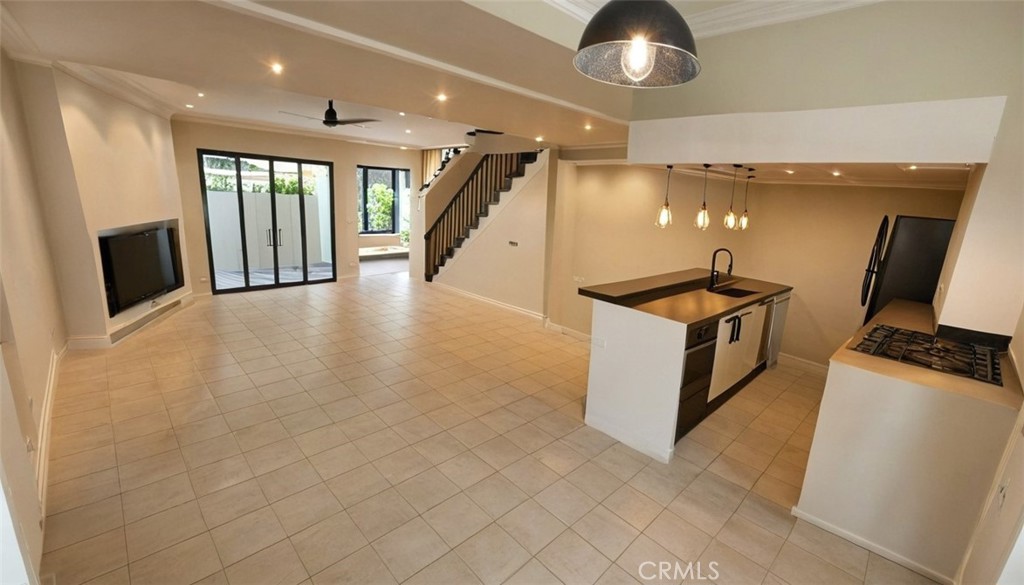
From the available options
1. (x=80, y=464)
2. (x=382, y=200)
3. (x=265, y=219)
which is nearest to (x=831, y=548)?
(x=80, y=464)

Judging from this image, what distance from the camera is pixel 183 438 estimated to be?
3.07 metres

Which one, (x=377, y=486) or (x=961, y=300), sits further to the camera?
(x=377, y=486)

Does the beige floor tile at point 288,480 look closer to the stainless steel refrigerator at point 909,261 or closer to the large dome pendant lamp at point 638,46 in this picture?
the large dome pendant lamp at point 638,46

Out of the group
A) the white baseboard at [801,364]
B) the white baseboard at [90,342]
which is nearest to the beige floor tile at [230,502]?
the white baseboard at [90,342]

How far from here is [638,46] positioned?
143 cm

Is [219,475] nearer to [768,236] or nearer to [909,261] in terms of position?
[909,261]

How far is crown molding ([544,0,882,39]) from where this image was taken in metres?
2.24

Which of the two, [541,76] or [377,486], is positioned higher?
[541,76]

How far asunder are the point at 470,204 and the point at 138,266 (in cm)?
498

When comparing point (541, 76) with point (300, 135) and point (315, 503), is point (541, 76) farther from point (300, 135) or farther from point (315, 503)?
point (300, 135)

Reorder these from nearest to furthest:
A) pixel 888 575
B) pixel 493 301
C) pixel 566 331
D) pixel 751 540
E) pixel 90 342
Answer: pixel 888 575 < pixel 751 540 < pixel 90 342 < pixel 566 331 < pixel 493 301

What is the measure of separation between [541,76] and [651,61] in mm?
1356

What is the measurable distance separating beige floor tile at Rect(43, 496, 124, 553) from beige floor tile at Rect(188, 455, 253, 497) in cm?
36

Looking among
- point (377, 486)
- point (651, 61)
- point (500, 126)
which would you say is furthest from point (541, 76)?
point (377, 486)
